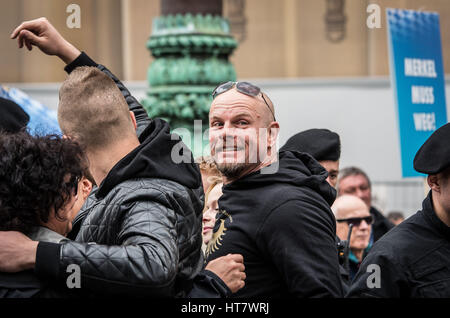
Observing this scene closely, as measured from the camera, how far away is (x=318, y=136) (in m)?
5.41

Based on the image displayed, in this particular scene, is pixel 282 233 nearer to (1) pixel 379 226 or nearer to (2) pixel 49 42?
(2) pixel 49 42

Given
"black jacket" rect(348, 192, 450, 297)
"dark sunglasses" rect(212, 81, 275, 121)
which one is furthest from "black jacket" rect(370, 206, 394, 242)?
"black jacket" rect(348, 192, 450, 297)

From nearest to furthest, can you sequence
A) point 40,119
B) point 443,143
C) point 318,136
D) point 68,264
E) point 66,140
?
point 68,264 < point 66,140 < point 443,143 < point 318,136 < point 40,119

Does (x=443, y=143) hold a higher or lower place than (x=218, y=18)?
lower

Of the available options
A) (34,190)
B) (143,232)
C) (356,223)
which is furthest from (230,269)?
(356,223)

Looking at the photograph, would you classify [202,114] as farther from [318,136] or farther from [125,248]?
[125,248]

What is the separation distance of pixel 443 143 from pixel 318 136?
1.78 meters

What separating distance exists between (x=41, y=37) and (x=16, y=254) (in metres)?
1.50

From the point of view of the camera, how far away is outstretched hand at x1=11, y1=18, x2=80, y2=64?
12.9ft

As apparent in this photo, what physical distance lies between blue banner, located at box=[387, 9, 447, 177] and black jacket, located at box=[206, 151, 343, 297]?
9.72 feet

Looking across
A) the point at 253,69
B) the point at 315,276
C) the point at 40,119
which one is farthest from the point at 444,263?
the point at 253,69

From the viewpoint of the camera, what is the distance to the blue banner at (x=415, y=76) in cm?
666

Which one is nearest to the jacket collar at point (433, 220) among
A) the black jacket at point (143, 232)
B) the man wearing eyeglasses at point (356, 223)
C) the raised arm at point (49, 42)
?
the black jacket at point (143, 232)

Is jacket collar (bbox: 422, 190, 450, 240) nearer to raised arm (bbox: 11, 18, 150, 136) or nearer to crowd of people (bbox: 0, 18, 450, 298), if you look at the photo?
crowd of people (bbox: 0, 18, 450, 298)
